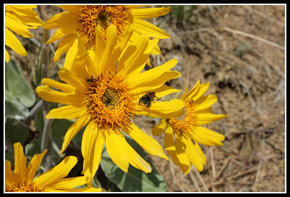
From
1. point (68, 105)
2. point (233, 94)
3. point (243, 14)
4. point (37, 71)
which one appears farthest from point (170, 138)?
point (243, 14)

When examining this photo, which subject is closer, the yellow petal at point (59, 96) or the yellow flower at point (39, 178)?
the yellow petal at point (59, 96)

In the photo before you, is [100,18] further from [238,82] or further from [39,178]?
[238,82]

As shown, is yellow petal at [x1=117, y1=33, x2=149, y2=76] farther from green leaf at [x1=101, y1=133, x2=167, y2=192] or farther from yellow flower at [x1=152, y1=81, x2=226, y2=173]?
green leaf at [x1=101, y1=133, x2=167, y2=192]

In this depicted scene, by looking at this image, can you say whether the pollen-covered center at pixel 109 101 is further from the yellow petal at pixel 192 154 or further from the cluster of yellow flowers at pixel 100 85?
the yellow petal at pixel 192 154

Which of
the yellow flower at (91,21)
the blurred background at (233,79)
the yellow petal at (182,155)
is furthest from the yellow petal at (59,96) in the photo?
the blurred background at (233,79)

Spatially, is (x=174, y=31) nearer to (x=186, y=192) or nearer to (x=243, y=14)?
(x=243, y=14)

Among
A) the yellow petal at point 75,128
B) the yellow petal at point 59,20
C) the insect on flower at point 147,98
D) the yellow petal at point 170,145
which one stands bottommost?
the yellow petal at point 170,145
